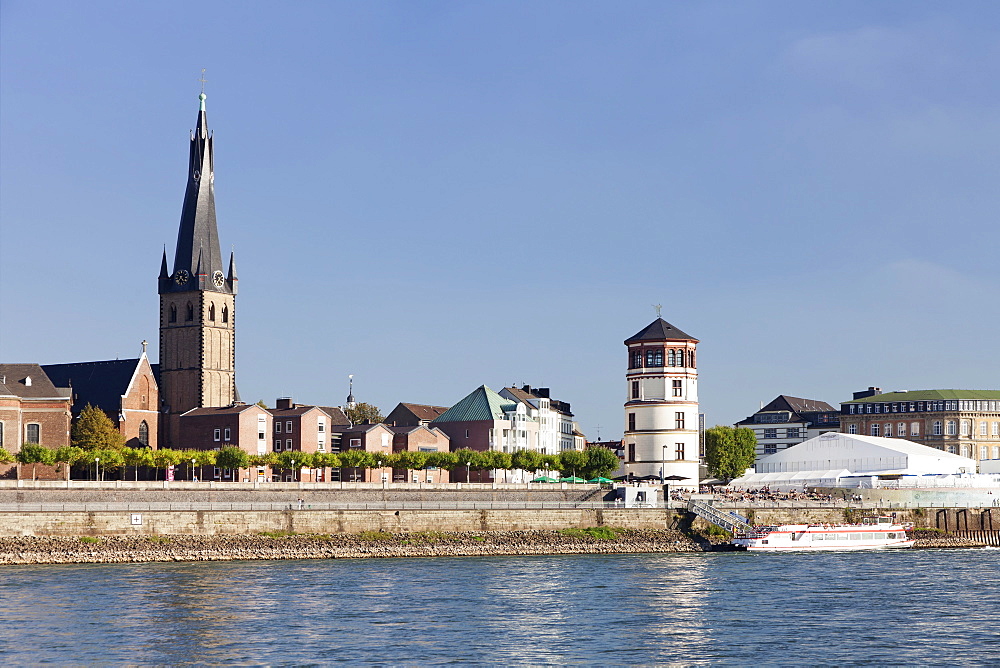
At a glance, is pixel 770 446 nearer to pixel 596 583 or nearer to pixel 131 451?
pixel 131 451

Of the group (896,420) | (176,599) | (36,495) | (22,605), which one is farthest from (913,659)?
(896,420)

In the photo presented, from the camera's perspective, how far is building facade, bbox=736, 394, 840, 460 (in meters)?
175

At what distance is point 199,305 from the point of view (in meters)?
140

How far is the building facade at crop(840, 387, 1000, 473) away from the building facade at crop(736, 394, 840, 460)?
1080 centimetres

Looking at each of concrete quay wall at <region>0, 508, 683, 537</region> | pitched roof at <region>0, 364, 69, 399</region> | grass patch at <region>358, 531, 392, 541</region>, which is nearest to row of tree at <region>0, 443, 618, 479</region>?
pitched roof at <region>0, 364, 69, 399</region>

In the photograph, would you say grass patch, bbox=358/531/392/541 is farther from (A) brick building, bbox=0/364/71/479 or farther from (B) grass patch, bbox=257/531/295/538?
(A) brick building, bbox=0/364/71/479

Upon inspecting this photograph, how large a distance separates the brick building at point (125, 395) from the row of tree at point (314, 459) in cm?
1155

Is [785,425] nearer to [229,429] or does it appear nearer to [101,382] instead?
[229,429]

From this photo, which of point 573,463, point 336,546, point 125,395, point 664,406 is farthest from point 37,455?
point 664,406

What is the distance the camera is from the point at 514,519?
8500 cm

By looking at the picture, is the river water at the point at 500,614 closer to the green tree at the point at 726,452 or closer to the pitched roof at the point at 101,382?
the pitched roof at the point at 101,382

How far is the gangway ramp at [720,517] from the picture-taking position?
88312 millimetres

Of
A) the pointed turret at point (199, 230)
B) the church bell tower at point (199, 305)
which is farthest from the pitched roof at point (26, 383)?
the pointed turret at point (199, 230)

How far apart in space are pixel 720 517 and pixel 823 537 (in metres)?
6.29
